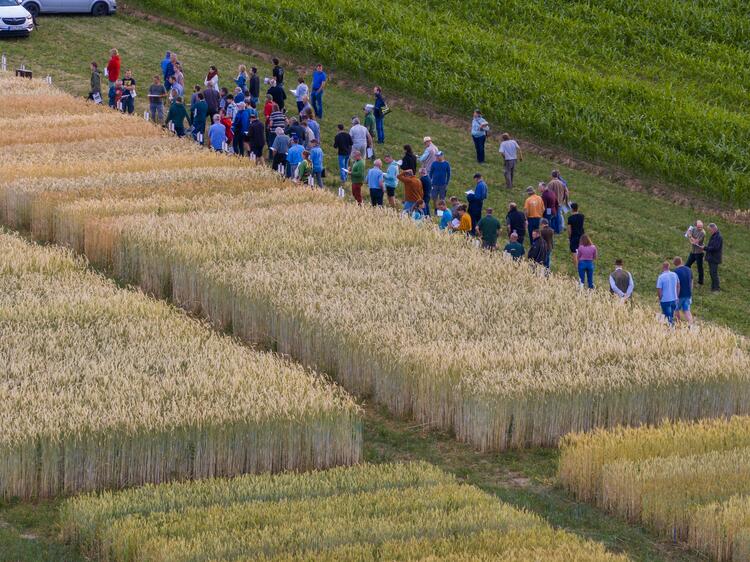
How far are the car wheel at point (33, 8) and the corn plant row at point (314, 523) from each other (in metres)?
35.0

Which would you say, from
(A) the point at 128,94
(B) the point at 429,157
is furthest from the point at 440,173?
(A) the point at 128,94

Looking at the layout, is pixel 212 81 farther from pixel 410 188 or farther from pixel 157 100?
pixel 410 188

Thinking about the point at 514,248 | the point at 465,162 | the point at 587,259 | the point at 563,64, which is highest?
the point at 563,64

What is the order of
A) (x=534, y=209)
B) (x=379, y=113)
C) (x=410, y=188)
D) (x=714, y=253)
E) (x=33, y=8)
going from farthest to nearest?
(x=33, y=8), (x=379, y=113), (x=410, y=188), (x=534, y=209), (x=714, y=253)

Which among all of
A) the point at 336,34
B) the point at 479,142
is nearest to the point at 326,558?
the point at 479,142

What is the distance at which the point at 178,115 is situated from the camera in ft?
126

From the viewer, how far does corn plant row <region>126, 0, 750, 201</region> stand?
41.9 meters

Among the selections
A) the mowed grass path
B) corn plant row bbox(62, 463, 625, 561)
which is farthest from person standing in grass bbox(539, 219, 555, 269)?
corn plant row bbox(62, 463, 625, 561)

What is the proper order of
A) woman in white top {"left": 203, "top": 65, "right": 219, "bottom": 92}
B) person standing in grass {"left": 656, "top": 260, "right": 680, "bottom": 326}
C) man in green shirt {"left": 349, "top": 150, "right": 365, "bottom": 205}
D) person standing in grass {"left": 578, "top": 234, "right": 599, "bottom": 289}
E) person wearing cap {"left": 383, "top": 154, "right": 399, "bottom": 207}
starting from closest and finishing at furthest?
person standing in grass {"left": 656, "top": 260, "right": 680, "bottom": 326} → person standing in grass {"left": 578, "top": 234, "right": 599, "bottom": 289} → person wearing cap {"left": 383, "top": 154, "right": 399, "bottom": 207} → man in green shirt {"left": 349, "top": 150, "right": 365, "bottom": 205} → woman in white top {"left": 203, "top": 65, "right": 219, "bottom": 92}

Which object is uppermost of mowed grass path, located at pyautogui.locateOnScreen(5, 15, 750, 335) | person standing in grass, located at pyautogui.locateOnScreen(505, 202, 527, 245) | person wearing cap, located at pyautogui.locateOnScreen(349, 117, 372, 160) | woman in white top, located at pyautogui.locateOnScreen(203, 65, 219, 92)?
woman in white top, located at pyautogui.locateOnScreen(203, 65, 219, 92)

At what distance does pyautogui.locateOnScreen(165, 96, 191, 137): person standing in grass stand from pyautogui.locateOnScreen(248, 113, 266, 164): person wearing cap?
2.57m

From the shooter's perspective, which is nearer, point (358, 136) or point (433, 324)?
point (433, 324)

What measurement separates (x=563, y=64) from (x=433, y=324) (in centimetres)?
2709

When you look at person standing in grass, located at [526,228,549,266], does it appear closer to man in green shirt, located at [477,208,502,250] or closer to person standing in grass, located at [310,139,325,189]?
man in green shirt, located at [477,208,502,250]
